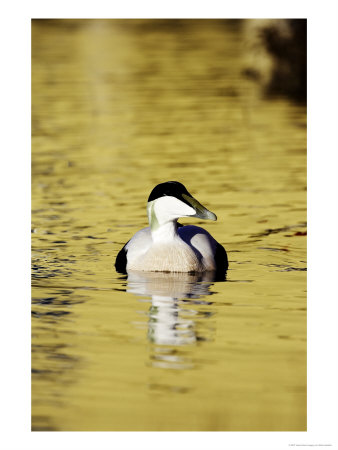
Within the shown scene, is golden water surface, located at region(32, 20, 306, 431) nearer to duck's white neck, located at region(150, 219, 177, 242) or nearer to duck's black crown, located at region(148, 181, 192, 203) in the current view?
duck's white neck, located at region(150, 219, 177, 242)

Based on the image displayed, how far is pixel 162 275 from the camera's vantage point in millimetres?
11414

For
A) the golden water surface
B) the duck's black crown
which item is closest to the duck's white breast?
the golden water surface

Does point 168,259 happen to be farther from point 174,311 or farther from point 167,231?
point 174,311

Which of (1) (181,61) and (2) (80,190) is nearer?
(2) (80,190)

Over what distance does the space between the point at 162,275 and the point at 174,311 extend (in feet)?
4.96

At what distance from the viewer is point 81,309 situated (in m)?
10.0

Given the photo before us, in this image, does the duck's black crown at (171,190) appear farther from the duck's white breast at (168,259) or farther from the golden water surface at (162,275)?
the golden water surface at (162,275)

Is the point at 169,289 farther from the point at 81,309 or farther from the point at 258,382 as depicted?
the point at 258,382

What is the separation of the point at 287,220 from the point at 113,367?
610cm

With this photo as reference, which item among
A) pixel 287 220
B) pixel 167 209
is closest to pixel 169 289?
pixel 167 209

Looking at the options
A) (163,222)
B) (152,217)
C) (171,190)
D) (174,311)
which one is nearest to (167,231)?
(163,222)

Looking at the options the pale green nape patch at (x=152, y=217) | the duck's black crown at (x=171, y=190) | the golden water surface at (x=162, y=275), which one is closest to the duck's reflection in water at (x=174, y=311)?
the golden water surface at (x=162, y=275)

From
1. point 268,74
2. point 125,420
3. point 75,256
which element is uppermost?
point 268,74

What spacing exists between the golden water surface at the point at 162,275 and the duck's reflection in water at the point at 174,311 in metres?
0.02
